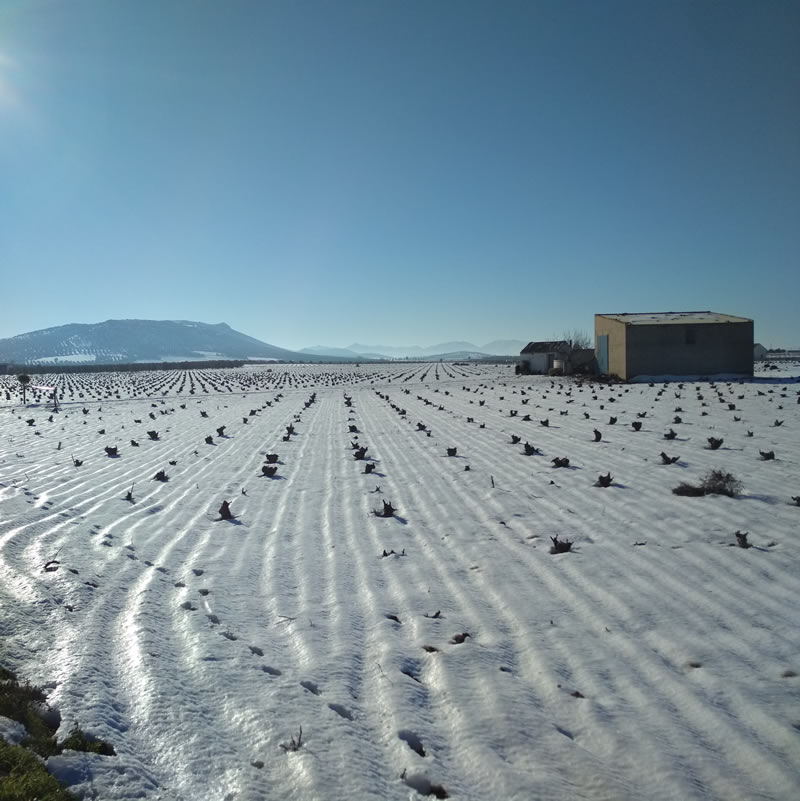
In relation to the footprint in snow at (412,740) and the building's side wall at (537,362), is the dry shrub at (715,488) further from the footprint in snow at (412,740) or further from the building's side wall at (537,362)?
the building's side wall at (537,362)

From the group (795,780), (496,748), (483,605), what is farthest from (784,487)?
(496,748)

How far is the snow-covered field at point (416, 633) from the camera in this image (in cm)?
255

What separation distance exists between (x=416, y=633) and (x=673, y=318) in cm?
3504

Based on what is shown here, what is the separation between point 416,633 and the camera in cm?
391

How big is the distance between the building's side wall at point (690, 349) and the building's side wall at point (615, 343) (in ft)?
1.56

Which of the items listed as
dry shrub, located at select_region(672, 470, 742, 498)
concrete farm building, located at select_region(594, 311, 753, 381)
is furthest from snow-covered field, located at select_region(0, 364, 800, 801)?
concrete farm building, located at select_region(594, 311, 753, 381)

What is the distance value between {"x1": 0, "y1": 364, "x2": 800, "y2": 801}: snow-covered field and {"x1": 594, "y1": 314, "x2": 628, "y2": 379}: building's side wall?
80.4 ft

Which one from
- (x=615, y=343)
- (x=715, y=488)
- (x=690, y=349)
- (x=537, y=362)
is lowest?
(x=715, y=488)

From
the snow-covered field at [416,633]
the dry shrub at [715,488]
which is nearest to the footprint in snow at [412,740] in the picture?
the snow-covered field at [416,633]

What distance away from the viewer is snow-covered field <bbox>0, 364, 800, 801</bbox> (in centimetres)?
255

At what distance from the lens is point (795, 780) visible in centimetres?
249

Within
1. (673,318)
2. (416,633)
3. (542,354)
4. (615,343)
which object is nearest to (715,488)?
(416,633)

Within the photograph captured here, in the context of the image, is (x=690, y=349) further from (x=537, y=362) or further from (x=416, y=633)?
(x=416, y=633)

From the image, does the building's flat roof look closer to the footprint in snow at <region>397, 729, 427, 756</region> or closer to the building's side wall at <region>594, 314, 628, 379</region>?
the building's side wall at <region>594, 314, 628, 379</region>
